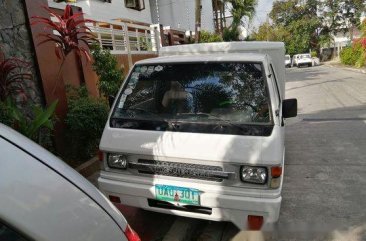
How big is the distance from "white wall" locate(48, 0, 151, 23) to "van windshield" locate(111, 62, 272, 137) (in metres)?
9.66

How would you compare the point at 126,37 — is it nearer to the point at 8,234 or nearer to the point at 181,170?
the point at 181,170

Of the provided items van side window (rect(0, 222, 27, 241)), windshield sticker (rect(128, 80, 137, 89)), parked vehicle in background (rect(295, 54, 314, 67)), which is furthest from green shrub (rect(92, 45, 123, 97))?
parked vehicle in background (rect(295, 54, 314, 67))

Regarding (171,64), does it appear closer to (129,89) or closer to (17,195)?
(129,89)

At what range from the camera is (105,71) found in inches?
282

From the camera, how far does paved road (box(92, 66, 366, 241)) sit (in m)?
3.81

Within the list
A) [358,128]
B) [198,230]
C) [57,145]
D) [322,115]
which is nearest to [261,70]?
[198,230]

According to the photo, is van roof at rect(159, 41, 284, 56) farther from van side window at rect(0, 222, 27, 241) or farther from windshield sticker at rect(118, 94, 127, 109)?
van side window at rect(0, 222, 27, 241)

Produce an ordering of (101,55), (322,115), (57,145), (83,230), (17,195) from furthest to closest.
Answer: (322,115)
(101,55)
(57,145)
(83,230)
(17,195)

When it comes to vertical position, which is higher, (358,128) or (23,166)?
(23,166)

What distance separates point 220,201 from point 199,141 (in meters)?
0.58

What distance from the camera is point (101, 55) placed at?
7105mm

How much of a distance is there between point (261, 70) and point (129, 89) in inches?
59.5

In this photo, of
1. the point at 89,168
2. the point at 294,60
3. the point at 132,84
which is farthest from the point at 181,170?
the point at 294,60

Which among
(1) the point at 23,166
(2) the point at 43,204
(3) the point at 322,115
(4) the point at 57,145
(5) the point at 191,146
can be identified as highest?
(1) the point at 23,166
